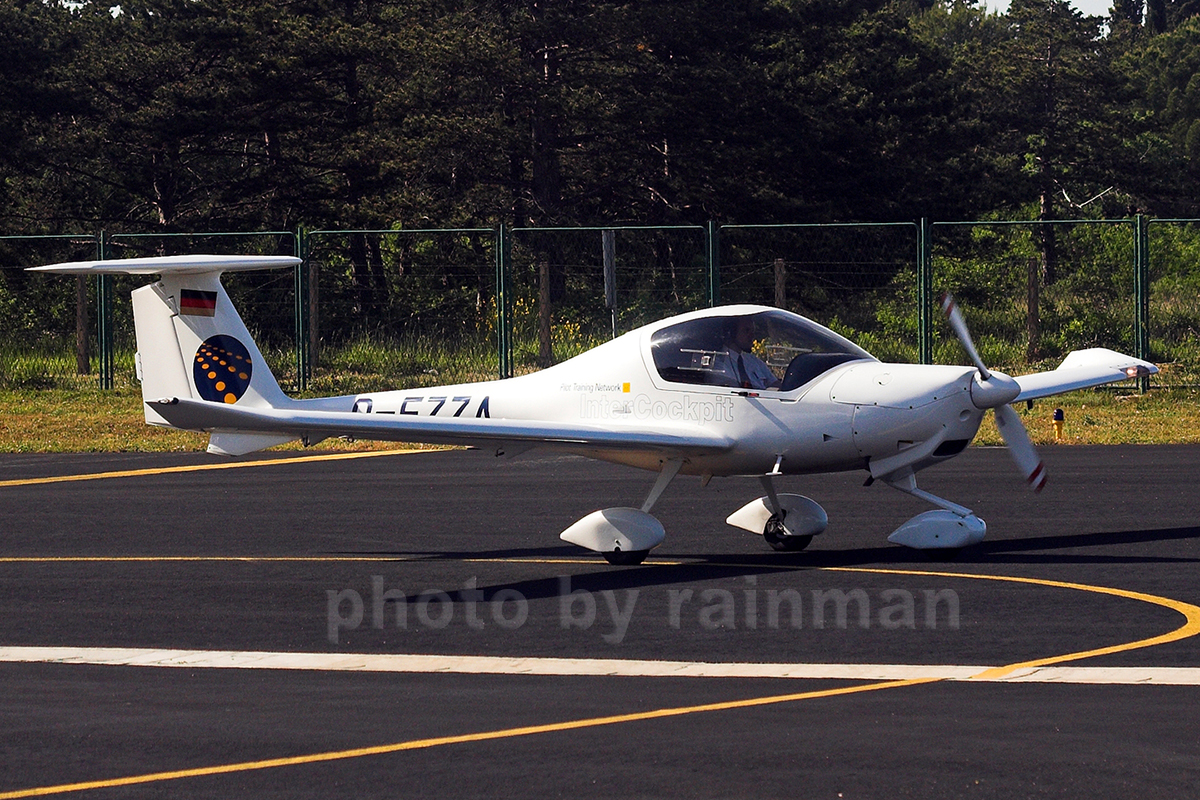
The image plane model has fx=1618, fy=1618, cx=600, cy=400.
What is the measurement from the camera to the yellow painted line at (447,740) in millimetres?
7348

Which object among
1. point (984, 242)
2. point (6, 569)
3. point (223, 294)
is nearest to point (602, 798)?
point (6, 569)

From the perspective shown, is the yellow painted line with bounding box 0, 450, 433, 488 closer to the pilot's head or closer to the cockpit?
the cockpit

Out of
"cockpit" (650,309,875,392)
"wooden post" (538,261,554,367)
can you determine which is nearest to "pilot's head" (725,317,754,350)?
"cockpit" (650,309,875,392)

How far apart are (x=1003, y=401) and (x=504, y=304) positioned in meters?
16.8

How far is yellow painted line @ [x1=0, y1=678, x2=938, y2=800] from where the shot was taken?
7.35m

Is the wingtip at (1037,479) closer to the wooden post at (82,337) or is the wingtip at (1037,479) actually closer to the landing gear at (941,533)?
the landing gear at (941,533)

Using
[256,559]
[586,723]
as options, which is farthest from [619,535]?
[586,723]

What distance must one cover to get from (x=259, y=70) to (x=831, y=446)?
3519 centimetres

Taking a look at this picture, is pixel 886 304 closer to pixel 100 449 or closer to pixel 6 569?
pixel 100 449

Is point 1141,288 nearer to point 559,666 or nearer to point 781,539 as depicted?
point 781,539

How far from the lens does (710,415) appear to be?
13375 millimetres

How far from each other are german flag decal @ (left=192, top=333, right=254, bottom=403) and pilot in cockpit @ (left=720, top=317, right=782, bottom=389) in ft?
15.1

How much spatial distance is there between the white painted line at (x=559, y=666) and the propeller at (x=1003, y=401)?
13.1ft

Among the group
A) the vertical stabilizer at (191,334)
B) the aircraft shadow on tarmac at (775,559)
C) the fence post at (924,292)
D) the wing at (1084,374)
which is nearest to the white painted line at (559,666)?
the aircraft shadow on tarmac at (775,559)
